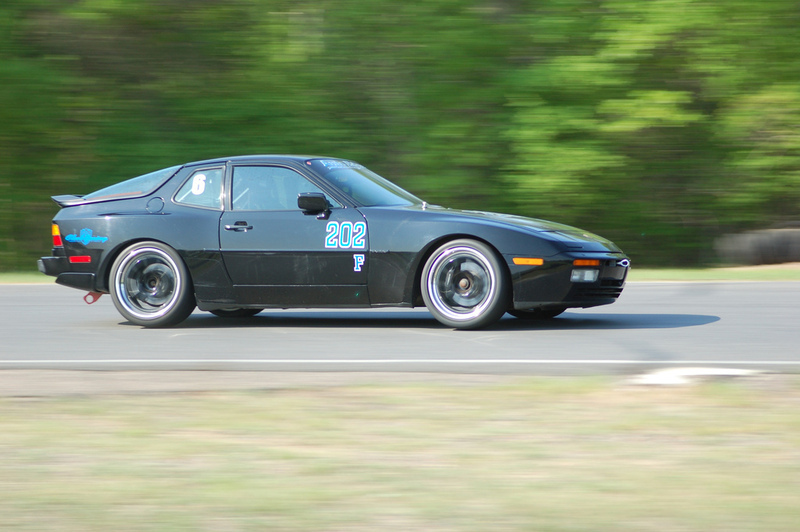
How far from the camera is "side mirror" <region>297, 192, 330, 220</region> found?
806 centimetres

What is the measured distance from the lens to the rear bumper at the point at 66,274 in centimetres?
867

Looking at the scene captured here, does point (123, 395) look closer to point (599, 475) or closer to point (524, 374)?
point (524, 374)

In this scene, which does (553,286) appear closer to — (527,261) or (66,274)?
(527,261)

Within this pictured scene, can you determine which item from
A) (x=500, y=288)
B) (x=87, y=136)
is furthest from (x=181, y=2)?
(x=500, y=288)

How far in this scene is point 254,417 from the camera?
4.94 meters

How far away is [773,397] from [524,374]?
1.42 m

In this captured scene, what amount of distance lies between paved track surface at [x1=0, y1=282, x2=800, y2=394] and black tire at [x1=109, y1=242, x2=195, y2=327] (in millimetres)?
162

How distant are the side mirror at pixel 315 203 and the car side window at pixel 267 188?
0.68 feet

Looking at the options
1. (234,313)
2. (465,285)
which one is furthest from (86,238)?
(465,285)

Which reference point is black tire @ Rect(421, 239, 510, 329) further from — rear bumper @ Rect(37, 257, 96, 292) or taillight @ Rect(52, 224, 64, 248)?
taillight @ Rect(52, 224, 64, 248)

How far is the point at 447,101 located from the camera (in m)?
19.7

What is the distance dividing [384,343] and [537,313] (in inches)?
79.5

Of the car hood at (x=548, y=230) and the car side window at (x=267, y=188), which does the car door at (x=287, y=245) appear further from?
the car hood at (x=548, y=230)

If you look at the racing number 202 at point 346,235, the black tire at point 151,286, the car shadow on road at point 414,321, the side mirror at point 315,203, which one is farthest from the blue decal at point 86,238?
the racing number 202 at point 346,235
